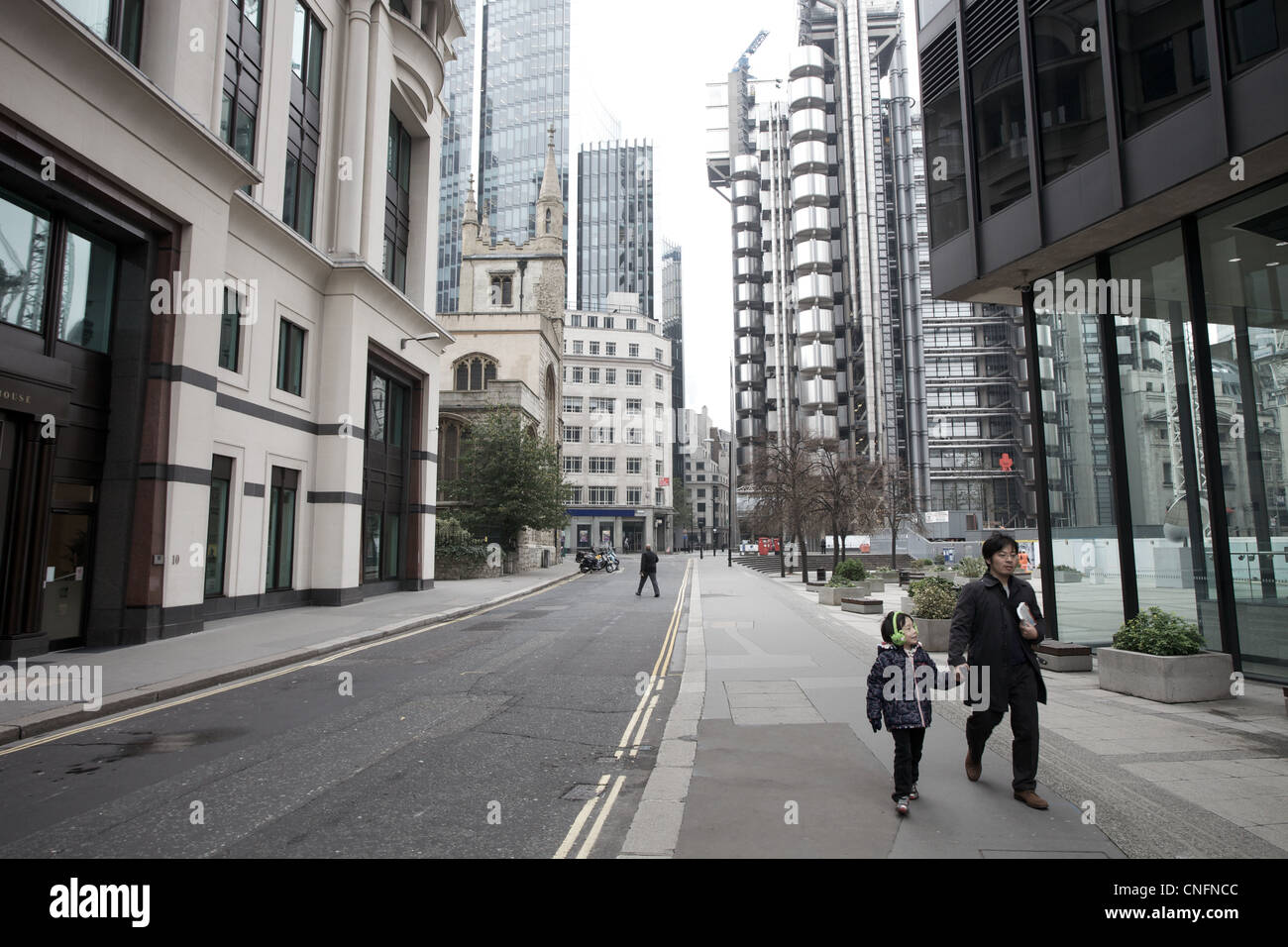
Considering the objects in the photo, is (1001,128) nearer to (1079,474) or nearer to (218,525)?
(1079,474)

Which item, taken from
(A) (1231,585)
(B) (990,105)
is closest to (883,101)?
(B) (990,105)

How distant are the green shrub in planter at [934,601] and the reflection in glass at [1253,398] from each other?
13.2 ft

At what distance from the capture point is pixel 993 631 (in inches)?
205

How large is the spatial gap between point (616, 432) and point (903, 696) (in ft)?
274

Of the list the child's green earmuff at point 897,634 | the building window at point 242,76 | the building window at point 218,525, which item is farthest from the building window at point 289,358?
the child's green earmuff at point 897,634

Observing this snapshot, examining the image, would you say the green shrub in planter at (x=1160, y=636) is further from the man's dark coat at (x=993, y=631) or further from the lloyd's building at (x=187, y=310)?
the lloyd's building at (x=187, y=310)

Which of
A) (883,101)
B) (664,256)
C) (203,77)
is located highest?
(664,256)

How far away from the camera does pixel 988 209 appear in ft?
40.4

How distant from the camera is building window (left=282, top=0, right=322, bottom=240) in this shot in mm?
20156

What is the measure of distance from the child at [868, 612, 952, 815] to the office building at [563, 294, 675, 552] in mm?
78746

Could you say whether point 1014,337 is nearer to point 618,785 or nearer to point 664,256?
point 618,785

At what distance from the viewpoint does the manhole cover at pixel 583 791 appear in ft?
17.5
